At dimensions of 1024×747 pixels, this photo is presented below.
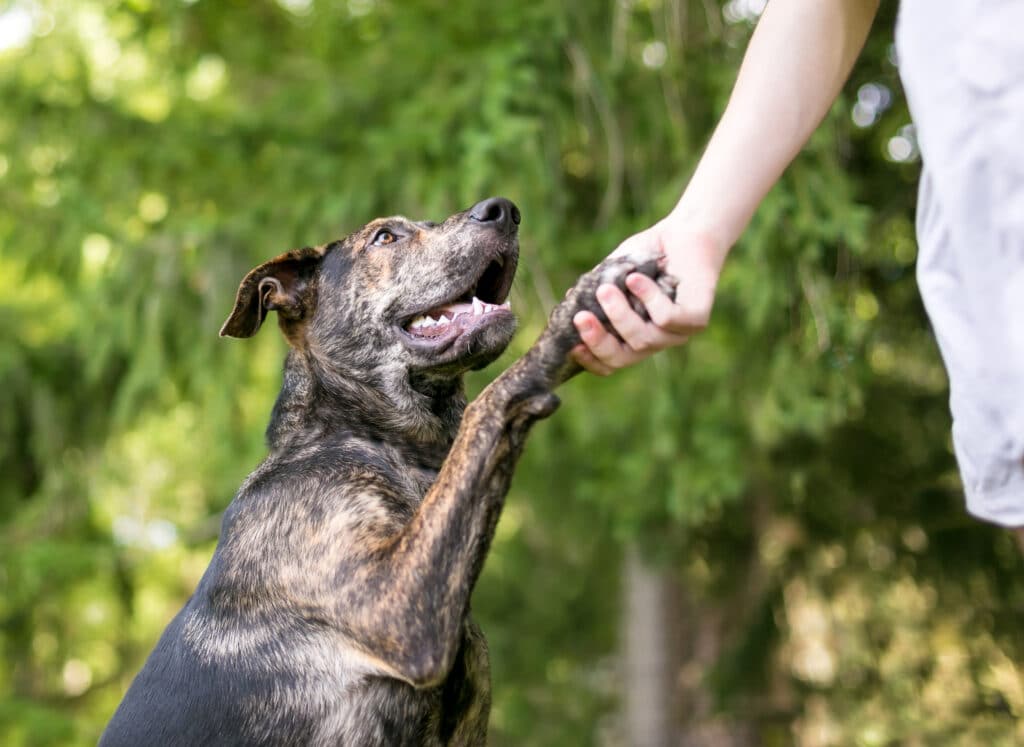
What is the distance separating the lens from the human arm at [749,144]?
1917mm

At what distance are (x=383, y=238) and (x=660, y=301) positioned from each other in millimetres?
1606

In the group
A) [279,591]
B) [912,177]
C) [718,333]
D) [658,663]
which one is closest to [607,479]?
[718,333]

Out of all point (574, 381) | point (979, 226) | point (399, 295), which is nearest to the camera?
point (979, 226)

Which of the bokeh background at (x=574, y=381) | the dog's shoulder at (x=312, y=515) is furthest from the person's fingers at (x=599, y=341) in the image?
the bokeh background at (x=574, y=381)

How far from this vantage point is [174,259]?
6801 mm

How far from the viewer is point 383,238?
3418 mm

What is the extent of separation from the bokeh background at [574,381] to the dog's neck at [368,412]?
7.72ft

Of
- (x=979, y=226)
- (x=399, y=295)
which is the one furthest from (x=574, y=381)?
(x=979, y=226)

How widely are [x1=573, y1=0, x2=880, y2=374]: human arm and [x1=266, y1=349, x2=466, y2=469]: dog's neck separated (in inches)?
43.5

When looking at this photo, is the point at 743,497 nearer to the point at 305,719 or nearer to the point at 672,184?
the point at 672,184

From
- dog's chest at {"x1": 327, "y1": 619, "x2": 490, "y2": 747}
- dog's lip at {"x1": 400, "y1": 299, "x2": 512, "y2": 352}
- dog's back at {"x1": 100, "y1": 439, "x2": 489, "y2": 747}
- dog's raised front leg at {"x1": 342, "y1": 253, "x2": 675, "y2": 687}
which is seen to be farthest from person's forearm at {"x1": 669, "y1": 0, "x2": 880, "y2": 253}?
dog's chest at {"x1": 327, "y1": 619, "x2": 490, "y2": 747}

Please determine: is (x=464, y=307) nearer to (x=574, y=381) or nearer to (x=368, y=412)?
(x=368, y=412)

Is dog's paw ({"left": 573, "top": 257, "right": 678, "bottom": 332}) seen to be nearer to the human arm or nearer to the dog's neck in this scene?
the human arm

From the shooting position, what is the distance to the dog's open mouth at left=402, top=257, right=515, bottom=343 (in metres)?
3.01
